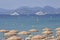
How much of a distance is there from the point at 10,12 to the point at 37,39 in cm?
5000

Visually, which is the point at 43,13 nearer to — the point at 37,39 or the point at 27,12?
the point at 27,12

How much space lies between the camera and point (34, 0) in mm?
56406

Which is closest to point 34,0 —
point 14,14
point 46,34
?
point 14,14

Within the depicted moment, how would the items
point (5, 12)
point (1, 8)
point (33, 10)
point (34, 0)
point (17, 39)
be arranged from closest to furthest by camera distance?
point (17, 39) → point (1, 8) → point (34, 0) → point (5, 12) → point (33, 10)

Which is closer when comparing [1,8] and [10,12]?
[1,8]

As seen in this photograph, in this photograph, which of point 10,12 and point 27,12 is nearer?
point 10,12

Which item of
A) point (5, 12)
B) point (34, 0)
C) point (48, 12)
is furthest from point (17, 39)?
point (48, 12)

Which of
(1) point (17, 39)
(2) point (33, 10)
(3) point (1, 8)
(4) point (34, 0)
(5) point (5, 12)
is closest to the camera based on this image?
(1) point (17, 39)

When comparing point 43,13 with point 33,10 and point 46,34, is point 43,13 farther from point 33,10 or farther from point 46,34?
point 46,34

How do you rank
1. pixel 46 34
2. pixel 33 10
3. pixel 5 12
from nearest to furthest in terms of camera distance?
Answer: pixel 46 34 < pixel 5 12 < pixel 33 10

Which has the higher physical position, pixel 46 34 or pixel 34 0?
pixel 34 0

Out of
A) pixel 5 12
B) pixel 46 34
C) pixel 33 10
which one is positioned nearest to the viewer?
pixel 46 34

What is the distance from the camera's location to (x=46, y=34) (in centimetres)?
1219

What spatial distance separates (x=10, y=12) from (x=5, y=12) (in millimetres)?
1247
